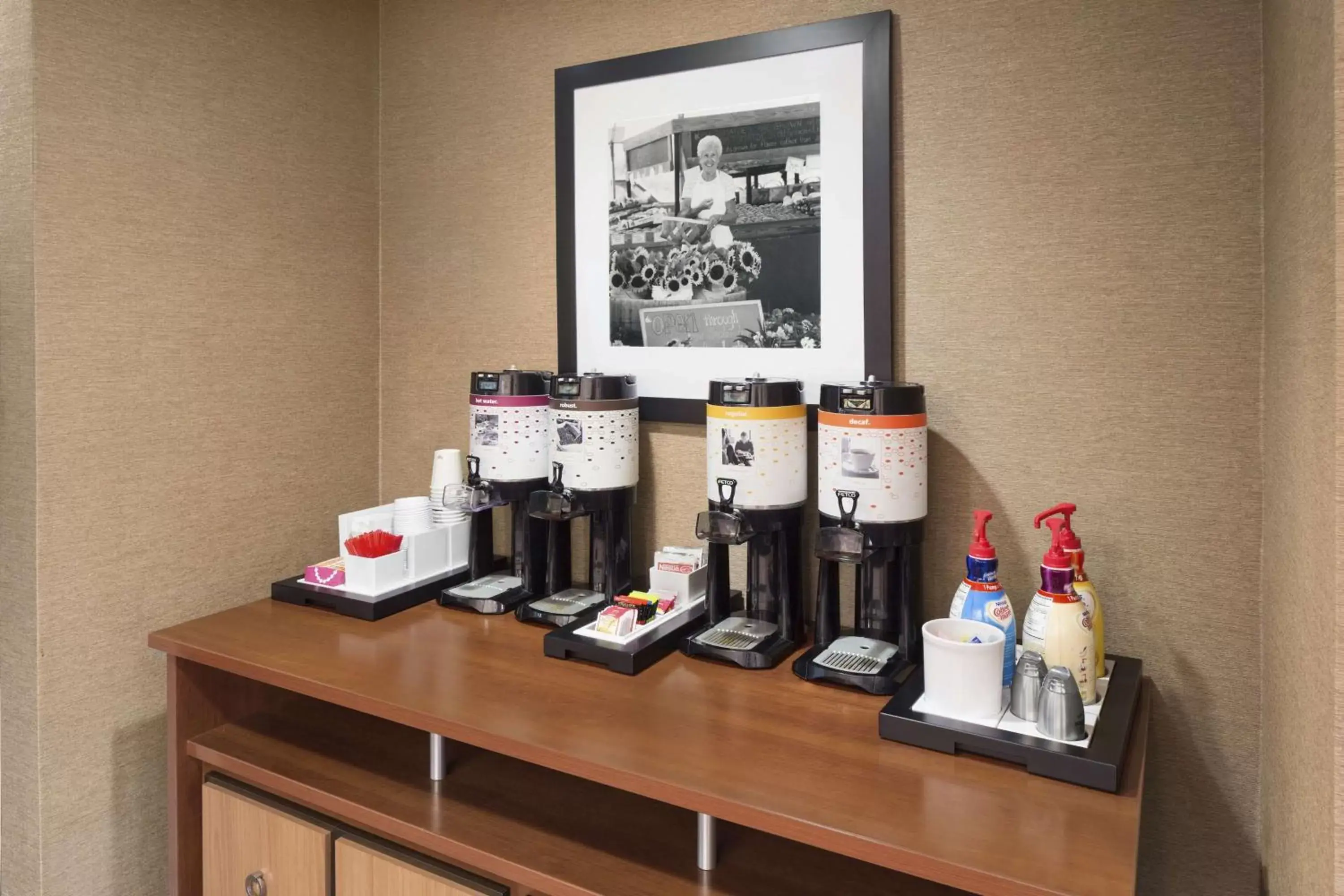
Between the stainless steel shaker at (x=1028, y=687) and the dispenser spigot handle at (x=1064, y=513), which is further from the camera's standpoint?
the dispenser spigot handle at (x=1064, y=513)

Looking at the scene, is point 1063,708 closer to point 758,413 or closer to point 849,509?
point 849,509

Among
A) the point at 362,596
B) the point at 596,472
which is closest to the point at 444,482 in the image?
the point at 362,596

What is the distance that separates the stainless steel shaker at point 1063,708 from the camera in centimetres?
108

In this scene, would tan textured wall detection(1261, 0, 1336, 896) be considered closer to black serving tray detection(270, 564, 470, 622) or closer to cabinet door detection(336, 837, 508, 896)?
cabinet door detection(336, 837, 508, 896)

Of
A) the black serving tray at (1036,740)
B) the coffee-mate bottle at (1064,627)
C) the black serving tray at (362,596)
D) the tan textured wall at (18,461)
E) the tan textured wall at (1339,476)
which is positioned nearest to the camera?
the tan textured wall at (1339,476)

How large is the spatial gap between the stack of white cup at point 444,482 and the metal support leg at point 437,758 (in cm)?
52

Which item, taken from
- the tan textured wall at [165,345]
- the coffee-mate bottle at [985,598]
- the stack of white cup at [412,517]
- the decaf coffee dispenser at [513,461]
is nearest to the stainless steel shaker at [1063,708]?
the coffee-mate bottle at [985,598]

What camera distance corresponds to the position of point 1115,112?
4.56ft

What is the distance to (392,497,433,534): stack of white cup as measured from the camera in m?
1.84

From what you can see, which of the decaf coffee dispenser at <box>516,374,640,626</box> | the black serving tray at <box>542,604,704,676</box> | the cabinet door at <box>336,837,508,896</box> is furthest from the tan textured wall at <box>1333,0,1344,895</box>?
the decaf coffee dispenser at <box>516,374,640,626</box>

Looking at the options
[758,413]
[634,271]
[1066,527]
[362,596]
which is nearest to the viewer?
[1066,527]

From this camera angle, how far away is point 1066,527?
1.25m

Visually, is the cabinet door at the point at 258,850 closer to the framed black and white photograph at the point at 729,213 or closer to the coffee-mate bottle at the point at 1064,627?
the framed black and white photograph at the point at 729,213

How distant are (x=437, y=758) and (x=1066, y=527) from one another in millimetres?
1025
